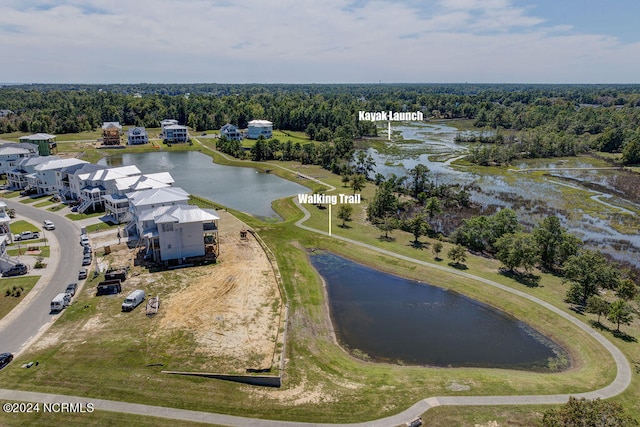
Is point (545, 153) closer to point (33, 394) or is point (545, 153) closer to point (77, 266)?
point (77, 266)

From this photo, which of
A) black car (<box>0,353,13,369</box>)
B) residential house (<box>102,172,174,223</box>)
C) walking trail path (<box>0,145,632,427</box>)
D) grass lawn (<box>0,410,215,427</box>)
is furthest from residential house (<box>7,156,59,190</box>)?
grass lawn (<box>0,410,215,427</box>)

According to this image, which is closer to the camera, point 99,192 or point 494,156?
point 99,192

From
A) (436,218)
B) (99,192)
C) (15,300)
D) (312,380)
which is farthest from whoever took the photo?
(436,218)

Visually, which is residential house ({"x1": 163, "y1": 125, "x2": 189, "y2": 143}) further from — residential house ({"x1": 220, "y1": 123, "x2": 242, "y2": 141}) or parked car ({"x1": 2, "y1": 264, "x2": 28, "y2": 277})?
parked car ({"x1": 2, "y1": 264, "x2": 28, "y2": 277})

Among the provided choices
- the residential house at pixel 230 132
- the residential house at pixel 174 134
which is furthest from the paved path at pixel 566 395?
the residential house at pixel 174 134

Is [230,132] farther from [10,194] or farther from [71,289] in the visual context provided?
[71,289]

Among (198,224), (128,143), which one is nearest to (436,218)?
(198,224)

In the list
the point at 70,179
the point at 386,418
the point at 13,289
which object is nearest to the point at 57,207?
the point at 70,179
